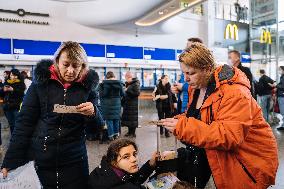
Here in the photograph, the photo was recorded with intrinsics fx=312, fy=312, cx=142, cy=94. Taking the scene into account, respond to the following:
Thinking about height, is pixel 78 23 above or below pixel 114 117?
above

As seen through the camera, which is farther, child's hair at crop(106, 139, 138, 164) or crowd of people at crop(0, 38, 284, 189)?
child's hair at crop(106, 139, 138, 164)

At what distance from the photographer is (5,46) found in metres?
10.7

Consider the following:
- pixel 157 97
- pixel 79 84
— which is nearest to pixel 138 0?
pixel 157 97

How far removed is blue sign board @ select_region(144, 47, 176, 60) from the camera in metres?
14.1

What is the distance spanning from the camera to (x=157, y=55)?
14383 millimetres

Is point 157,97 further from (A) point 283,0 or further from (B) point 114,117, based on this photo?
(A) point 283,0

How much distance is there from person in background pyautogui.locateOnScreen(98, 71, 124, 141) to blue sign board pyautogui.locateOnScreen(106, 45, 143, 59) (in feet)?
20.9

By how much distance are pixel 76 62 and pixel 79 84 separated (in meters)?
0.15

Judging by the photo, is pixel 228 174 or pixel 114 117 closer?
pixel 228 174

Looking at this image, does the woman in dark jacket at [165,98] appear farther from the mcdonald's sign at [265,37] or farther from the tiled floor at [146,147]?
the mcdonald's sign at [265,37]

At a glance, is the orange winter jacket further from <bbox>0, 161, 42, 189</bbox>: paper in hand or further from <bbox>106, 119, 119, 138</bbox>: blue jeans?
<bbox>106, 119, 119, 138</bbox>: blue jeans

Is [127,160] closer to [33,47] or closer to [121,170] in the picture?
[121,170]

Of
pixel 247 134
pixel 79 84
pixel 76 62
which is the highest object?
pixel 76 62

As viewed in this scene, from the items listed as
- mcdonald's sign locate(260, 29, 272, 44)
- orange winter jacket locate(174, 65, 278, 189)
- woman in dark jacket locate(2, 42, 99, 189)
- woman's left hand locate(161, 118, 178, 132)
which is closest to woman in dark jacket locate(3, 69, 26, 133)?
woman in dark jacket locate(2, 42, 99, 189)
